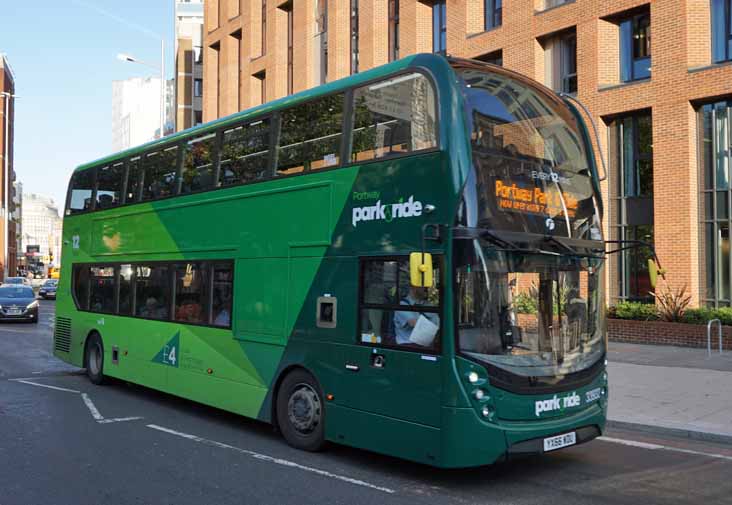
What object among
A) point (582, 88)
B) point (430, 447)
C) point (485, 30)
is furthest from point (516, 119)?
point (485, 30)

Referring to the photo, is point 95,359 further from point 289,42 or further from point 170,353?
point 289,42

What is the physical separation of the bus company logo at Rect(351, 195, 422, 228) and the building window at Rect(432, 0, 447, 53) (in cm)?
2032

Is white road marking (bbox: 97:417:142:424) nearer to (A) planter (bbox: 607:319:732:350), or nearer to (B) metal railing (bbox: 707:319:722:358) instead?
(B) metal railing (bbox: 707:319:722:358)

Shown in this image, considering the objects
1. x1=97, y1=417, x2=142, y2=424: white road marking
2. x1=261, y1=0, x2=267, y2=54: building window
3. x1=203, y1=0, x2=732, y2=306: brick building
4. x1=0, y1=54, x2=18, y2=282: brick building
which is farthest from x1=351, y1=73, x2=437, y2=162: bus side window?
x1=0, y1=54, x2=18, y2=282: brick building

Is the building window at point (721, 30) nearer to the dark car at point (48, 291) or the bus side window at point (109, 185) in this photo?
the bus side window at point (109, 185)

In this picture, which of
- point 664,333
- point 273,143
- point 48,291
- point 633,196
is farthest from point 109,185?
point 48,291

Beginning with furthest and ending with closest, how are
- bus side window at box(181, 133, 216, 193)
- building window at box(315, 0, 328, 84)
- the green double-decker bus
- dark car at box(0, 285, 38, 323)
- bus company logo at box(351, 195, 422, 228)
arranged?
building window at box(315, 0, 328, 84), dark car at box(0, 285, 38, 323), bus side window at box(181, 133, 216, 193), bus company logo at box(351, 195, 422, 228), the green double-decker bus

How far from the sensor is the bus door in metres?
6.22

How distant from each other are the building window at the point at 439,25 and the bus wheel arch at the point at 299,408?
20.4m

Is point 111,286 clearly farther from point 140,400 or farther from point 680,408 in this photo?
point 680,408

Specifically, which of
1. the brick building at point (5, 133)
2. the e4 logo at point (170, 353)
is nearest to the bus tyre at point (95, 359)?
the e4 logo at point (170, 353)

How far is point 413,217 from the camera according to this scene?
6516 millimetres

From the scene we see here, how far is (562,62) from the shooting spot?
22.5m

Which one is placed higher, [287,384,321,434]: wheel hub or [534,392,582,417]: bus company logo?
[534,392,582,417]: bus company logo
